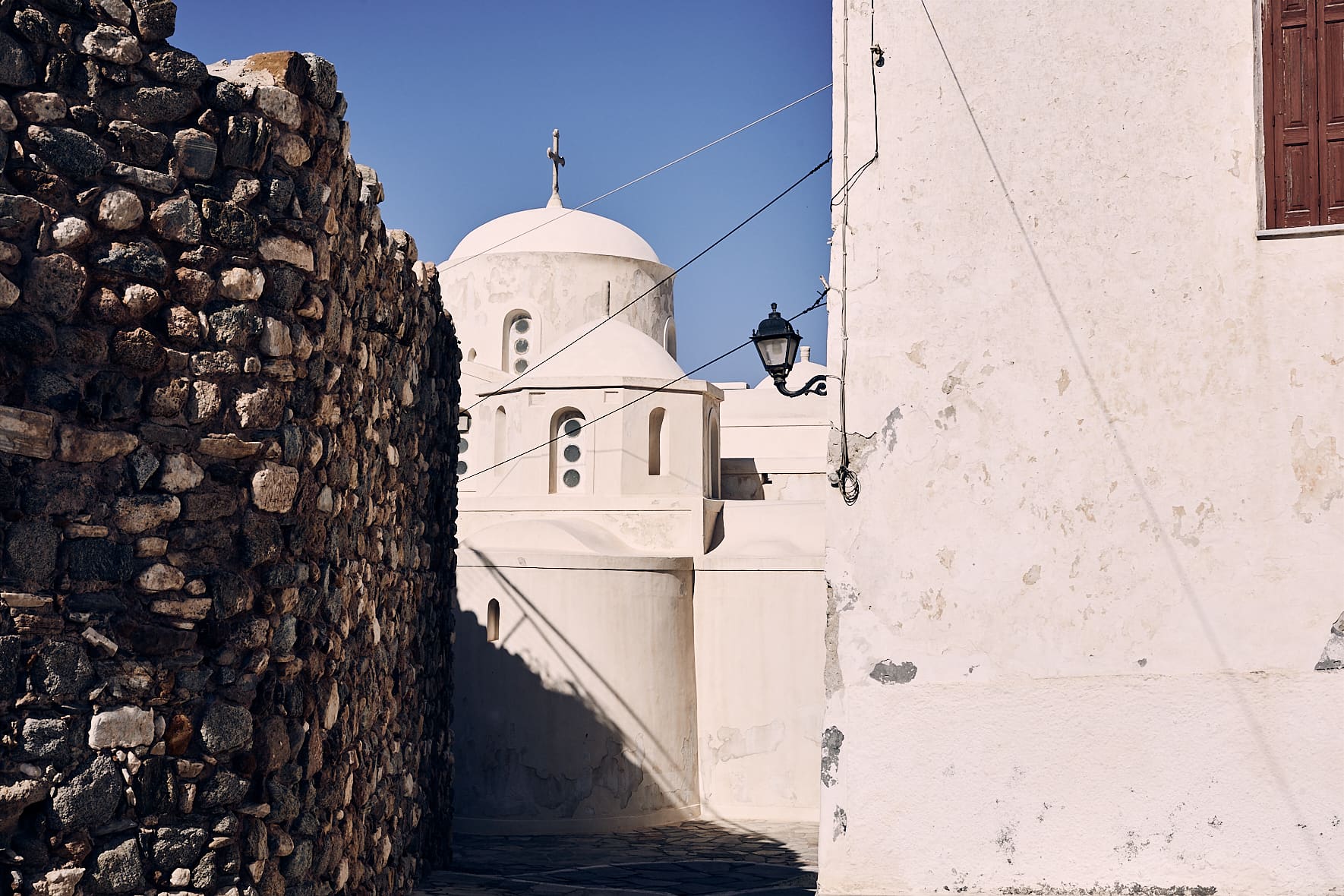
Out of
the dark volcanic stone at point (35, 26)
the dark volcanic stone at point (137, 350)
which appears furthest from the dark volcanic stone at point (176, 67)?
the dark volcanic stone at point (137, 350)

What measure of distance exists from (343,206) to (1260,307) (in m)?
3.66

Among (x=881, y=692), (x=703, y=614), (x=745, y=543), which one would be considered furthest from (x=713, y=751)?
(x=881, y=692)

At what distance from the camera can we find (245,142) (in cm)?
486

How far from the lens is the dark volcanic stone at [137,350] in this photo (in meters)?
4.47

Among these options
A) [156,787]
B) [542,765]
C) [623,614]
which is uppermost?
[623,614]

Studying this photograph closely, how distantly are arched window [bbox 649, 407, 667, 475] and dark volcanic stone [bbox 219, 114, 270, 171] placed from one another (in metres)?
11.7

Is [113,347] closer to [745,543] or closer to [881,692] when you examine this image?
[881,692]

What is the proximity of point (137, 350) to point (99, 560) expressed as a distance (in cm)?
72

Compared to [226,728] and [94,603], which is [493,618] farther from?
[94,603]

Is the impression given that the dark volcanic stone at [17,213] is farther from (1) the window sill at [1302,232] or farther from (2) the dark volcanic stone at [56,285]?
(1) the window sill at [1302,232]

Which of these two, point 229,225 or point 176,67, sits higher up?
point 176,67

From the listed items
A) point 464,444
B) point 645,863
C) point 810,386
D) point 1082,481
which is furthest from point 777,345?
point 464,444

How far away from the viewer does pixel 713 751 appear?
43.6 ft

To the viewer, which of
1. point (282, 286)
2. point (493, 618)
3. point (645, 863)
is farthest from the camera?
point (493, 618)
